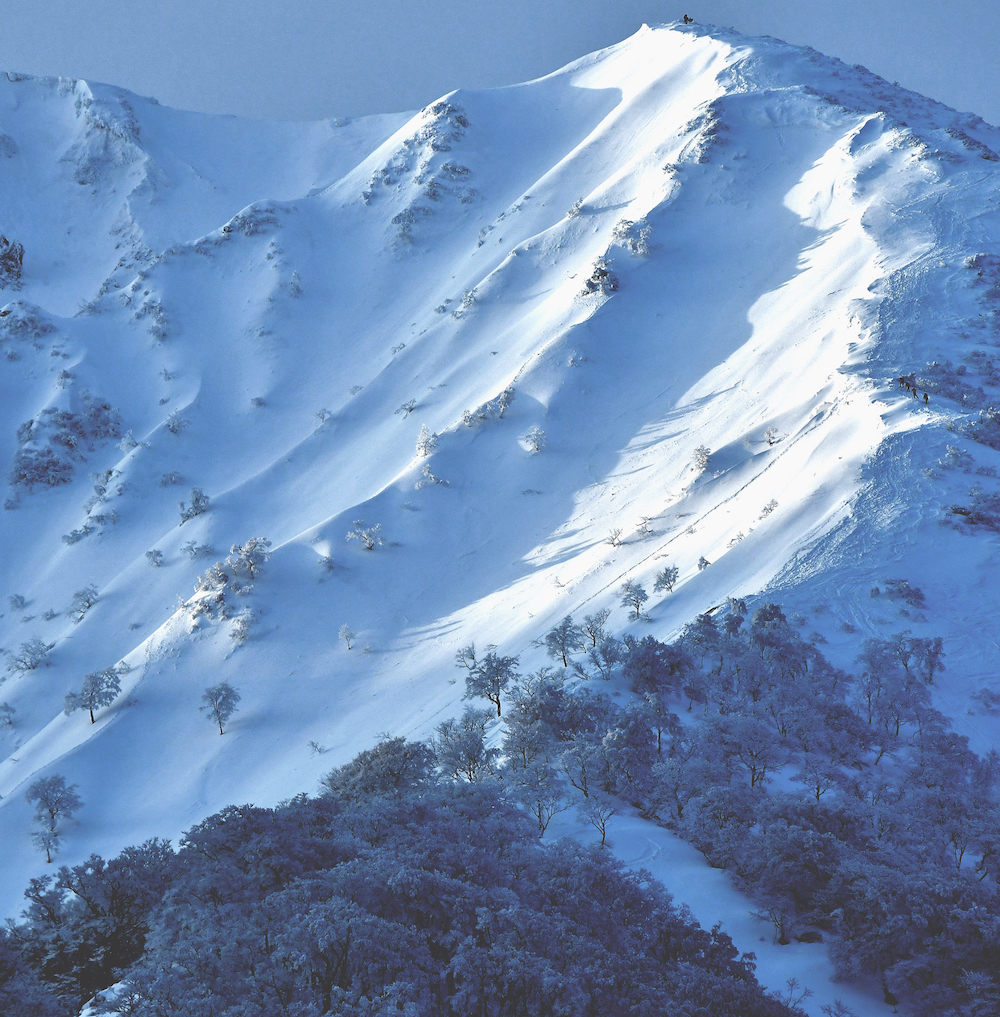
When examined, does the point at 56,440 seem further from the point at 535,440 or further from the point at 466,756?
the point at 466,756

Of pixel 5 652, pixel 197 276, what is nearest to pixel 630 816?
pixel 5 652

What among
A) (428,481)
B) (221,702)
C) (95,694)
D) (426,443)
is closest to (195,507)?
(426,443)

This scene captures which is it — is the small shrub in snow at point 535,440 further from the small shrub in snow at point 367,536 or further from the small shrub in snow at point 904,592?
the small shrub in snow at point 904,592

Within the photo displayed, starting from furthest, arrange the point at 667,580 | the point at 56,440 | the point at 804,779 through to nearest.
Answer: the point at 56,440
the point at 667,580
the point at 804,779

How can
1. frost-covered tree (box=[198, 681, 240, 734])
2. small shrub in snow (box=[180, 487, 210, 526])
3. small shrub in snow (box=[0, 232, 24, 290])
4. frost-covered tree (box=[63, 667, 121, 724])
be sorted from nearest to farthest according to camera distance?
frost-covered tree (box=[198, 681, 240, 734]) → frost-covered tree (box=[63, 667, 121, 724]) → small shrub in snow (box=[180, 487, 210, 526]) → small shrub in snow (box=[0, 232, 24, 290])

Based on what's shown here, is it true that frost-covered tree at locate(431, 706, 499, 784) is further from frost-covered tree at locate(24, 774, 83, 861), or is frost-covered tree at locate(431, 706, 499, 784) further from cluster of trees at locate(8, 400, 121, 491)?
cluster of trees at locate(8, 400, 121, 491)

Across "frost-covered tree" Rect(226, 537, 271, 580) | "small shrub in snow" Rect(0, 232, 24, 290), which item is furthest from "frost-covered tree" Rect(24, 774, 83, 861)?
"small shrub in snow" Rect(0, 232, 24, 290)
